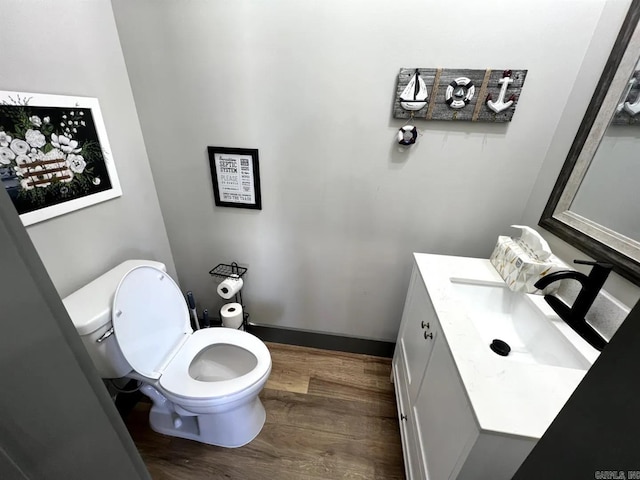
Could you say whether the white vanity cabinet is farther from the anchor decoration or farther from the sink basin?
the anchor decoration

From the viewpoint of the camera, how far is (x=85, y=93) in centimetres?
103

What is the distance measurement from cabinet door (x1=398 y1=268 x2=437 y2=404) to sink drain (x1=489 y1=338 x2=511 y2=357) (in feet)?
0.75

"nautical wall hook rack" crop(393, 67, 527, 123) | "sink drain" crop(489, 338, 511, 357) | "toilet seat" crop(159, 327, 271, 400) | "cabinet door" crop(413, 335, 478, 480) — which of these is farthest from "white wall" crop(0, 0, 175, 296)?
"sink drain" crop(489, 338, 511, 357)

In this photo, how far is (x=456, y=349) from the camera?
744 millimetres

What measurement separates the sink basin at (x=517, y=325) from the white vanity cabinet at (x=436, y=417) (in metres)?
0.18

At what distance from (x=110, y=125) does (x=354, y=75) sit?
1162mm

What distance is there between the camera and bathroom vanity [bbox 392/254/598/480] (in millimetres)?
591

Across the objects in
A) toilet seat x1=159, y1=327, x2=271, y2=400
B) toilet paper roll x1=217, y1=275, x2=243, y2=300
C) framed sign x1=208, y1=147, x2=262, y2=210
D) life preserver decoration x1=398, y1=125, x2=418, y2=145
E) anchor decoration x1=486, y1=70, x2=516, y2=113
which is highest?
anchor decoration x1=486, y1=70, x2=516, y2=113

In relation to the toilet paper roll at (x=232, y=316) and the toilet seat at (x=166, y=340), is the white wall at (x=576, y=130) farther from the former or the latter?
the toilet paper roll at (x=232, y=316)

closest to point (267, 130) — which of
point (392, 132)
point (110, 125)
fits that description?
point (392, 132)

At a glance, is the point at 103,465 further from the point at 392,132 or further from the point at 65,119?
the point at 392,132

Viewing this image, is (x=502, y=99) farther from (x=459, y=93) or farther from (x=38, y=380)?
(x=38, y=380)

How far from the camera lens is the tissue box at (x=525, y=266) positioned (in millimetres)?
944

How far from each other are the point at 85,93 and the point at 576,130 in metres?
2.01
